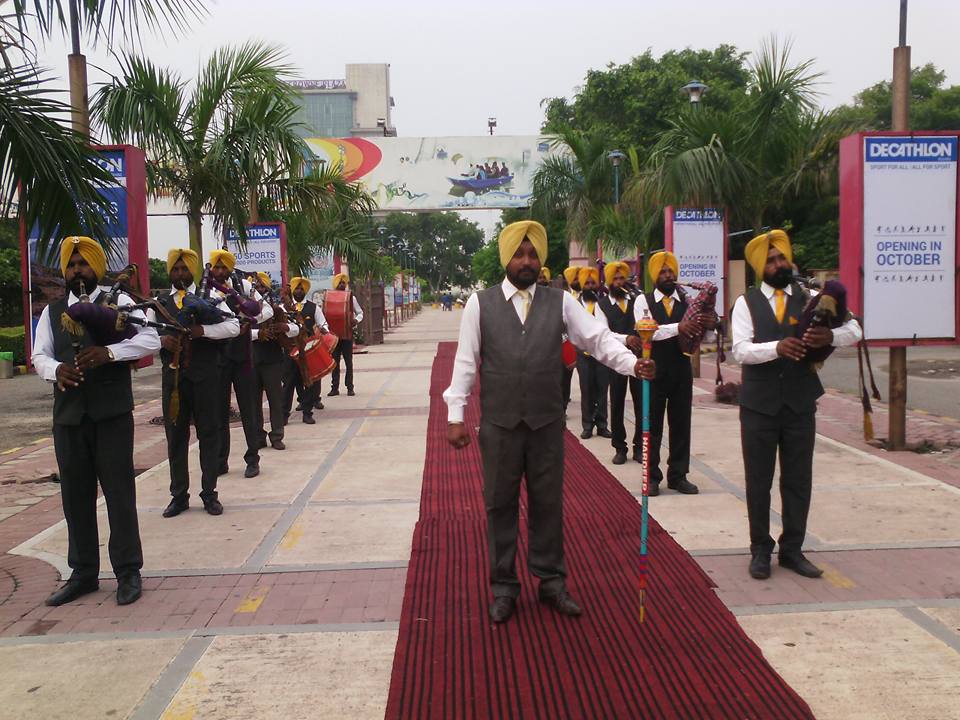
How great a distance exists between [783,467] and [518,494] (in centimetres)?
180

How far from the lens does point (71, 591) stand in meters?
5.39

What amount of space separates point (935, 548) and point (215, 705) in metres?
4.55

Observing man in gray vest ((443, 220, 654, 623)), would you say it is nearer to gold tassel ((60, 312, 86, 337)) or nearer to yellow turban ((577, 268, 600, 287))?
gold tassel ((60, 312, 86, 337))

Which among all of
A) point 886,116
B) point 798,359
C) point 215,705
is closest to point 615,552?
point 798,359

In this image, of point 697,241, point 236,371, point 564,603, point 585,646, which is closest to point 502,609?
point 564,603

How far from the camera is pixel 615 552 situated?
19.4ft

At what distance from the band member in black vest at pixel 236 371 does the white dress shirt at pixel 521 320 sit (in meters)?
3.90

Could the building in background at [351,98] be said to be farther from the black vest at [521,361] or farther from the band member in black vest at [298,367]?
the black vest at [521,361]

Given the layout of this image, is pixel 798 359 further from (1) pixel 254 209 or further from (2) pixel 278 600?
(1) pixel 254 209

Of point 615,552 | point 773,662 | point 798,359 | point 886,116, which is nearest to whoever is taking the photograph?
point 773,662

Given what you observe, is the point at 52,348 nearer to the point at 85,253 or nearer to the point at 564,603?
the point at 85,253

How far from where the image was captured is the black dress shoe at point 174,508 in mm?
7355

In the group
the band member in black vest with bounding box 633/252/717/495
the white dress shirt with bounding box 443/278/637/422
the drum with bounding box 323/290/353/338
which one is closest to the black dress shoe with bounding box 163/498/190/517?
the white dress shirt with bounding box 443/278/637/422

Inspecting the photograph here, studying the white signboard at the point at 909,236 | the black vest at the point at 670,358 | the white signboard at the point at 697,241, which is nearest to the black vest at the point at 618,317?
the black vest at the point at 670,358
